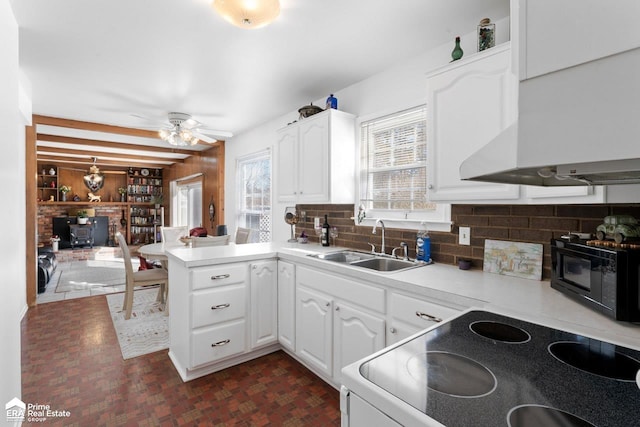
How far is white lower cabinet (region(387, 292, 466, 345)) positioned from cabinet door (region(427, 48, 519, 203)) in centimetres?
64

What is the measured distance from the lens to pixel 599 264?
117 centimetres

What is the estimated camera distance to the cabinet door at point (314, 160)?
2754 mm

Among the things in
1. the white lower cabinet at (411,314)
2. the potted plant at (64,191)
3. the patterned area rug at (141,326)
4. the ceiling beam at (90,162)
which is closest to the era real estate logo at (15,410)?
the patterned area rug at (141,326)

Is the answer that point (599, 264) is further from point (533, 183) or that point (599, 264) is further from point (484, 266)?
point (484, 266)

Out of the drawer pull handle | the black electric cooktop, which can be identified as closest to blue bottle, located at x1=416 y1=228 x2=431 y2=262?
the drawer pull handle

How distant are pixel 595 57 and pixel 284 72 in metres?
2.56

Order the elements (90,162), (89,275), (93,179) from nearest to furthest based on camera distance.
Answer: (89,275) → (90,162) → (93,179)

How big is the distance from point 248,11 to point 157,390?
254 centimetres

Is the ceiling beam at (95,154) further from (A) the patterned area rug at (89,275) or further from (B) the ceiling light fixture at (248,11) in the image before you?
(B) the ceiling light fixture at (248,11)

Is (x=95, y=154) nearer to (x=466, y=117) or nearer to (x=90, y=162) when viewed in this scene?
(x=90, y=162)

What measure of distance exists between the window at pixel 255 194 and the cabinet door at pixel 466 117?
9.43 feet

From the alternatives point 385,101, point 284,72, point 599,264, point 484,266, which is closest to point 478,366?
point 599,264

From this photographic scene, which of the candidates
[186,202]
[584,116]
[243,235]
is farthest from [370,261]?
[186,202]

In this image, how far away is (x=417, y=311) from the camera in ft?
5.25
